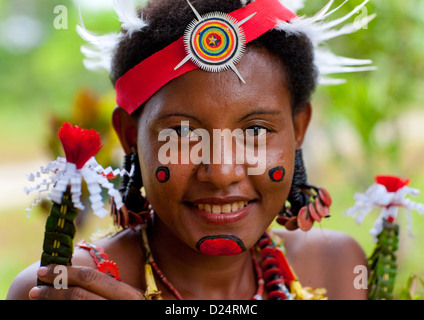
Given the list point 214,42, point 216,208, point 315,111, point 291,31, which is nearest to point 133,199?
point 216,208

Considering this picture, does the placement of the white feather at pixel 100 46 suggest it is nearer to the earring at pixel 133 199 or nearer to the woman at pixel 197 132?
the woman at pixel 197 132

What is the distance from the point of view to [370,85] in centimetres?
512

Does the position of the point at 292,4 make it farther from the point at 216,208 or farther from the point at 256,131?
the point at 216,208

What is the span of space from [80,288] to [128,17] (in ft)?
3.66

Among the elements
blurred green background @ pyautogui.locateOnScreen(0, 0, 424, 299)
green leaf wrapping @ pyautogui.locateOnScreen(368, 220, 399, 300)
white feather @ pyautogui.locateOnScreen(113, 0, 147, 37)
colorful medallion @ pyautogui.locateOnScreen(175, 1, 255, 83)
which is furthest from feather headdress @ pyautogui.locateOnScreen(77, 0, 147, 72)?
green leaf wrapping @ pyautogui.locateOnScreen(368, 220, 399, 300)

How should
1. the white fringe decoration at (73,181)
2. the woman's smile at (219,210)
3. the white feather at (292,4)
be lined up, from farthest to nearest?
the white feather at (292,4) → the woman's smile at (219,210) → the white fringe decoration at (73,181)

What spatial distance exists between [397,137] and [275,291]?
3372 millimetres

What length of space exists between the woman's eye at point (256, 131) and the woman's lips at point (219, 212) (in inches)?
10.8

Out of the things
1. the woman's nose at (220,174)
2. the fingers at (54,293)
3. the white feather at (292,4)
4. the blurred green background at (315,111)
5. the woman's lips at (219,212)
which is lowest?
the fingers at (54,293)

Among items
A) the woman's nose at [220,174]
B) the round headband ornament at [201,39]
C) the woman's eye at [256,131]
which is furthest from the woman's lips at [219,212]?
the round headband ornament at [201,39]

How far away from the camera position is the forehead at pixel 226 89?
81.6 inches

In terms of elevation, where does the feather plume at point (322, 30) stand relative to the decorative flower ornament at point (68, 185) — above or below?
above

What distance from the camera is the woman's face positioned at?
2.07 metres

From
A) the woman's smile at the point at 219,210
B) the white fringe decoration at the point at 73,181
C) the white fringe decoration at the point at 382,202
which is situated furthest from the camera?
the white fringe decoration at the point at 382,202
